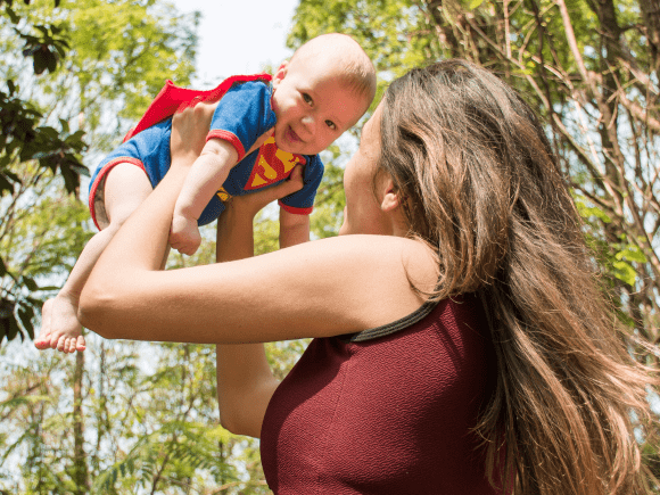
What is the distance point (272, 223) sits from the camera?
634cm

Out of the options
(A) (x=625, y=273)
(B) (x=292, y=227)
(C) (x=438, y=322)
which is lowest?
(A) (x=625, y=273)

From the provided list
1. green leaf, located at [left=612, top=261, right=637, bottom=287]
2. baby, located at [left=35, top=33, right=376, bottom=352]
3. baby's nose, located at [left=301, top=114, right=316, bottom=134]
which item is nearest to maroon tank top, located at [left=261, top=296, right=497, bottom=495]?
baby, located at [left=35, top=33, right=376, bottom=352]

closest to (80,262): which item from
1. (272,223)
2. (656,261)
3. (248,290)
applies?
(248,290)

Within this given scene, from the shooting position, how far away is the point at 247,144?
1663 mm

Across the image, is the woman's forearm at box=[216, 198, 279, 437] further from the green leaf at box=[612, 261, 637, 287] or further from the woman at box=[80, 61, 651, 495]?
the green leaf at box=[612, 261, 637, 287]

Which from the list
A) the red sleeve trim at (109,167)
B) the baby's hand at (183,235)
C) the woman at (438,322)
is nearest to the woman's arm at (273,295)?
the woman at (438,322)

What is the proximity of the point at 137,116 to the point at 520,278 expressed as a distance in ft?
21.7

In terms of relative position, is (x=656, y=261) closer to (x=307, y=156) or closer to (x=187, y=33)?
(x=307, y=156)

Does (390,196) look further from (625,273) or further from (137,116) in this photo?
(137,116)

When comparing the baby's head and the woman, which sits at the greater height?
the baby's head

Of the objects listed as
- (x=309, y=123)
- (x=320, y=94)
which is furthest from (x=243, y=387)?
(x=320, y=94)

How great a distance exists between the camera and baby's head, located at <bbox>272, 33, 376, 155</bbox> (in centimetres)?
184

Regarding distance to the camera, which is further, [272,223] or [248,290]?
[272,223]

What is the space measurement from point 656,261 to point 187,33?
7151 millimetres
